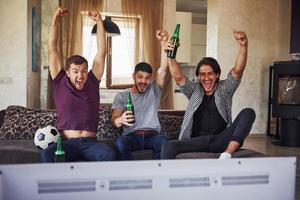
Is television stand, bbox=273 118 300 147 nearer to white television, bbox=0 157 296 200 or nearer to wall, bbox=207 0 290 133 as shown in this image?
wall, bbox=207 0 290 133

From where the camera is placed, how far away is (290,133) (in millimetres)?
6172

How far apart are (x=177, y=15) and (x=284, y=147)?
4007 millimetres

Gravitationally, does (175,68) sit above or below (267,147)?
above

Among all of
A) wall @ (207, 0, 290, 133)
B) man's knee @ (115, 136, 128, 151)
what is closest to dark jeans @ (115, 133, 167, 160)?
man's knee @ (115, 136, 128, 151)

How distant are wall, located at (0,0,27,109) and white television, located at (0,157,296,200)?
18.5 ft

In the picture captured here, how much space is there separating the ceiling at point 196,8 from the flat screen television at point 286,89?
10.9 ft

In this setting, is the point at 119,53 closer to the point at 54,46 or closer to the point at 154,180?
the point at 54,46

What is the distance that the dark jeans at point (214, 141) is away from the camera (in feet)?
8.54

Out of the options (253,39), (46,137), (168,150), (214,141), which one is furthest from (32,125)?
(253,39)

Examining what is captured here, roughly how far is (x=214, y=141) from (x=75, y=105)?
3.46 ft

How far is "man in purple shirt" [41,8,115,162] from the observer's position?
281 cm

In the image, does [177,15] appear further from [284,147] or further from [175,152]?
[175,152]

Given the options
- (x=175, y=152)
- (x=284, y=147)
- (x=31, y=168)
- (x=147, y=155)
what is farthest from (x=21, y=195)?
(x=284, y=147)

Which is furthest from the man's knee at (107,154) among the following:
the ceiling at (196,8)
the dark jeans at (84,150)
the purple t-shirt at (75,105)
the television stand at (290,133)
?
the ceiling at (196,8)
